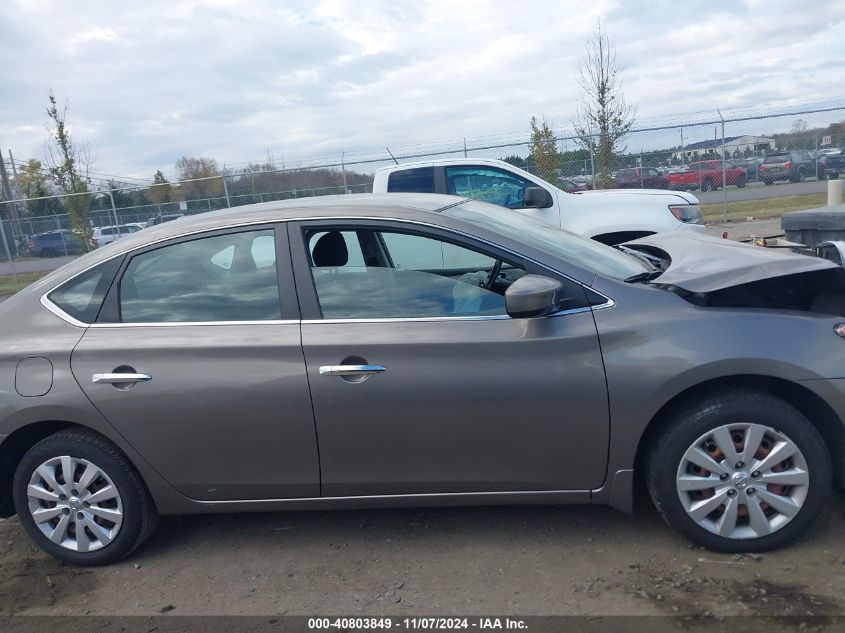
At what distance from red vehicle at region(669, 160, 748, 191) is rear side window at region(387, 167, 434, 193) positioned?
10.9 metres

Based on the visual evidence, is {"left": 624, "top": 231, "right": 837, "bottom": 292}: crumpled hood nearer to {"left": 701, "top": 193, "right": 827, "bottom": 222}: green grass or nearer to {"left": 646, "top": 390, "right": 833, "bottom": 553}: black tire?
{"left": 646, "top": 390, "right": 833, "bottom": 553}: black tire

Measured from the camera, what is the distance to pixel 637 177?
17234 mm

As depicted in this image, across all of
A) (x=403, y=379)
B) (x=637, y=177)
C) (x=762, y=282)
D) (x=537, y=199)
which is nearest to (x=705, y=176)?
(x=637, y=177)

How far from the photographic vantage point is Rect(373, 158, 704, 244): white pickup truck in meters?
7.70

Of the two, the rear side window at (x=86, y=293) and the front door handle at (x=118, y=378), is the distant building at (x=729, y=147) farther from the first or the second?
the front door handle at (x=118, y=378)

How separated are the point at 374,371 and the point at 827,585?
210cm

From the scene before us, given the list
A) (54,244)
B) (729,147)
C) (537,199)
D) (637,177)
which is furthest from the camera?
(54,244)

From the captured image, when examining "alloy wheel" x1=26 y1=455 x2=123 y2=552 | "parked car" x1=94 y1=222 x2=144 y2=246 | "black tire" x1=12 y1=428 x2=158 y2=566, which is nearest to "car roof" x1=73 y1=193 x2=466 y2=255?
"black tire" x1=12 y1=428 x2=158 y2=566

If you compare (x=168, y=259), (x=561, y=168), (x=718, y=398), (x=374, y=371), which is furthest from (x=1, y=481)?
(x=561, y=168)

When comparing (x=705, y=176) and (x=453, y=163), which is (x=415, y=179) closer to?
(x=453, y=163)

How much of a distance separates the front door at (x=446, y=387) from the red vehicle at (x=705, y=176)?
1576 centimetres

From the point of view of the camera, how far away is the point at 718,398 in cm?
316

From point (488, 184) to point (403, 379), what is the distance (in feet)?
18.6

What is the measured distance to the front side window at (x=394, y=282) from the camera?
11.1 feet
